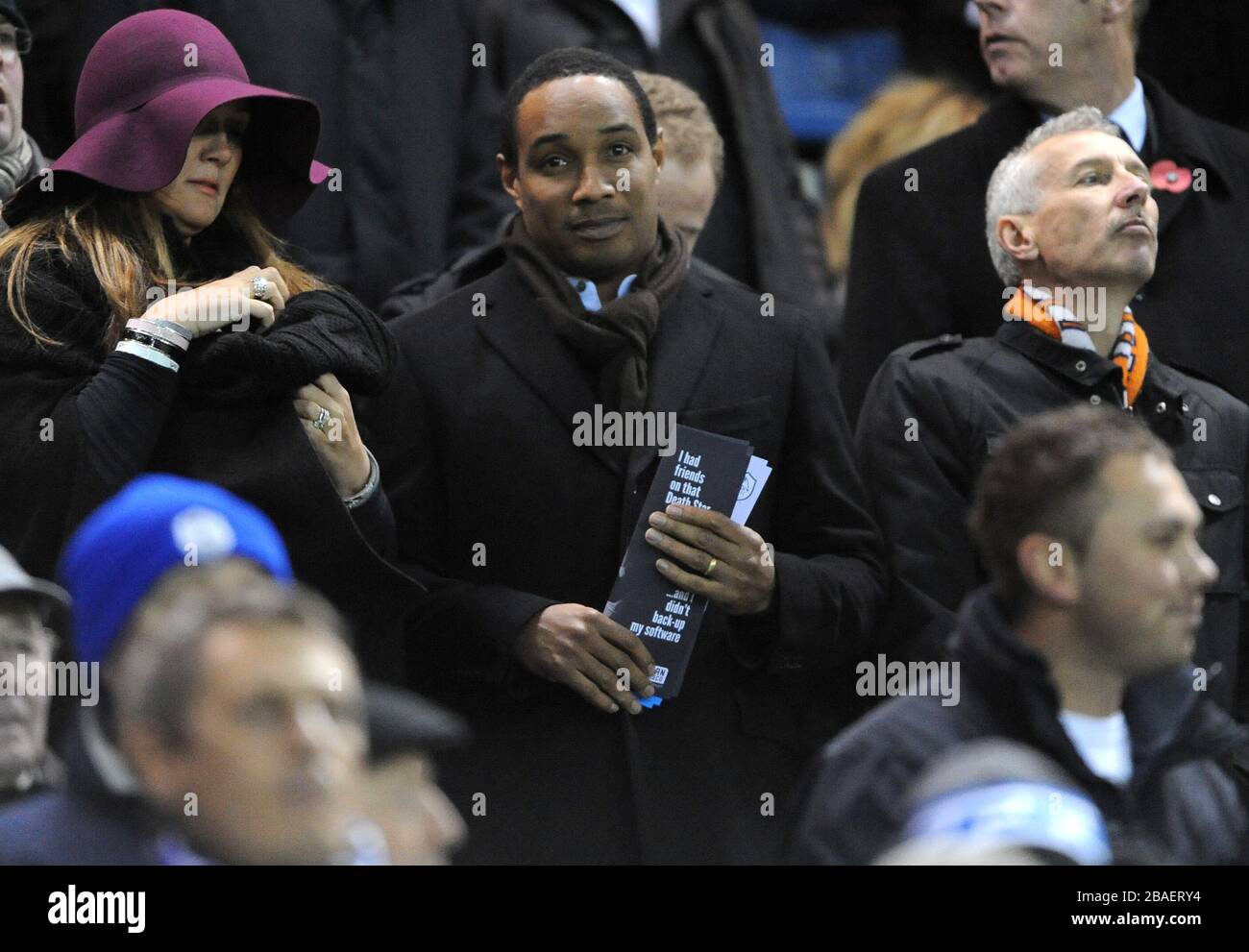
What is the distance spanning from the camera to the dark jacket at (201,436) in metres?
4.49

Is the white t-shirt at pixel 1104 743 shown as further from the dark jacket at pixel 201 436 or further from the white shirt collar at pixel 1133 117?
the white shirt collar at pixel 1133 117

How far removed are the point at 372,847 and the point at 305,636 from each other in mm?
335

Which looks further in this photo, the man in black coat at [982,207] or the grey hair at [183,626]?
the man in black coat at [982,207]

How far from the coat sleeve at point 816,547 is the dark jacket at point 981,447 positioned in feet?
0.27

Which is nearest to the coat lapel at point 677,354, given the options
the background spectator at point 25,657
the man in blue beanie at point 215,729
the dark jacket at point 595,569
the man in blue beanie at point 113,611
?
the dark jacket at point 595,569

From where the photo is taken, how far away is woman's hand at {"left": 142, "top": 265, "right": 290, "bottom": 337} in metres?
4.55

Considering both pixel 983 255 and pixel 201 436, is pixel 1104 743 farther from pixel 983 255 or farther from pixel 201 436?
pixel 983 255

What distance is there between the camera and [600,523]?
197 inches

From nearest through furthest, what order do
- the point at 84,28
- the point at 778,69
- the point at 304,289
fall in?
the point at 304,289 < the point at 84,28 < the point at 778,69

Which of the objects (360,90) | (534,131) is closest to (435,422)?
(534,131)

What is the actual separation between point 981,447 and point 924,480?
153 mm

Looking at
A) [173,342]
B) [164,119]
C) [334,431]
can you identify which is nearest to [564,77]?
[164,119]

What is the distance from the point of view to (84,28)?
6.04 meters

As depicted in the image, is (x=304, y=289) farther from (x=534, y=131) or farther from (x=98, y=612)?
(x=98, y=612)
